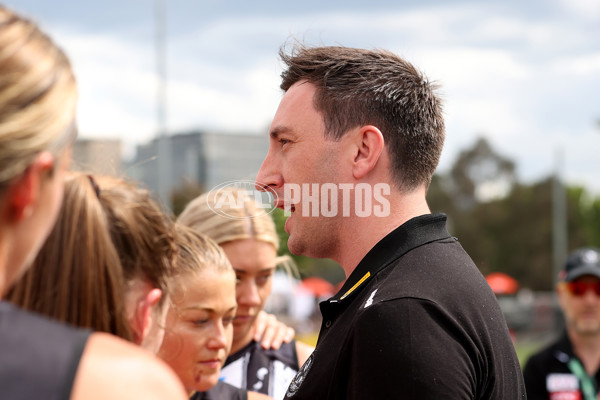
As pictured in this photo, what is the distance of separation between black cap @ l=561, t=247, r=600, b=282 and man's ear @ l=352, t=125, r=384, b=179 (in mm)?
4192

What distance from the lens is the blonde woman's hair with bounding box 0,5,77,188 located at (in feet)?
3.70

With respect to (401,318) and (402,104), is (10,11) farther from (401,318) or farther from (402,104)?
(402,104)

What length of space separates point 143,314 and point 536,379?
14.9ft

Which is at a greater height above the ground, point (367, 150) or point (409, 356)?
point (367, 150)

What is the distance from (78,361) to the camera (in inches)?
44.2

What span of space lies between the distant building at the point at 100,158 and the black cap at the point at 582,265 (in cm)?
455

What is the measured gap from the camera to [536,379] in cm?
559

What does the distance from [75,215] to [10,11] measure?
0.47 meters

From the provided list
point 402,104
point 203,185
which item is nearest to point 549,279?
point 203,185

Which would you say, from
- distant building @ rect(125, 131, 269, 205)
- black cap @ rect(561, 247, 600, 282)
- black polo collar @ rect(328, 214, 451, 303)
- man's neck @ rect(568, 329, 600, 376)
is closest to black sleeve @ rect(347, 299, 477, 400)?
black polo collar @ rect(328, 214, 451, 303)

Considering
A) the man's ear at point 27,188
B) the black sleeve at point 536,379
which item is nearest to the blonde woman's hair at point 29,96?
the man's ear at point 27,188

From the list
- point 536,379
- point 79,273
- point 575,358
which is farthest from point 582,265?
point 79,273

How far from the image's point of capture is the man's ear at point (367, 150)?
2.42 meters

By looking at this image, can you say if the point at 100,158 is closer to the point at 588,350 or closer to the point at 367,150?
the point at 367,150
